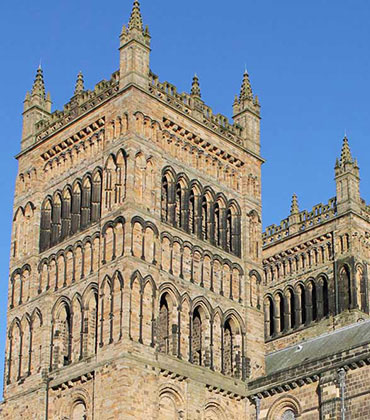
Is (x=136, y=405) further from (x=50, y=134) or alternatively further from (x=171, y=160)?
(x=50, y=134)

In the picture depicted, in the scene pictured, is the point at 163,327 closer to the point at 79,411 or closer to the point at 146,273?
the point at 146,273

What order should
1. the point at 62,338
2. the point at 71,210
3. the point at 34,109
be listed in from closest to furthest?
1. the point at 62,338
2. the point at 71,210
3. the point at 34,109

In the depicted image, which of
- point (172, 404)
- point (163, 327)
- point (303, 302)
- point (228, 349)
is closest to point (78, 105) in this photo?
point (163, 327)

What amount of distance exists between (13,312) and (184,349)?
347 inches

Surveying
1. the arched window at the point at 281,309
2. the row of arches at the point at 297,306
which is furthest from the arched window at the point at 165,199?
the arched window at the point at 281,309

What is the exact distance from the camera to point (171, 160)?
48125mm

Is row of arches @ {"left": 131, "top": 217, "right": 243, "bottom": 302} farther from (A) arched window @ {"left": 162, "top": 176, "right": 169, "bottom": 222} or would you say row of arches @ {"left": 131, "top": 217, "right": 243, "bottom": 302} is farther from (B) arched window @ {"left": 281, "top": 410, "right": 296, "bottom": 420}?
(B) arched window @ {"left": 281, "top": 410, "right": 296, "bottom": 420}

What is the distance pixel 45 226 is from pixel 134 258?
7404 mm

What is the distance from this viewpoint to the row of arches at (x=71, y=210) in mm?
47531

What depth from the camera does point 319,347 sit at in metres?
48.1

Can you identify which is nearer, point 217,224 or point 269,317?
point 217,224

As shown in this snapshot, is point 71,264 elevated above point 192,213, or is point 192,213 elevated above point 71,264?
point 192,213

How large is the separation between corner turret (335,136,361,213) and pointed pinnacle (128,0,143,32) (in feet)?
56.5

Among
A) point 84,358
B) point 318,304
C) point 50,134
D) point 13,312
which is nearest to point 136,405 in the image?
point 84,358
